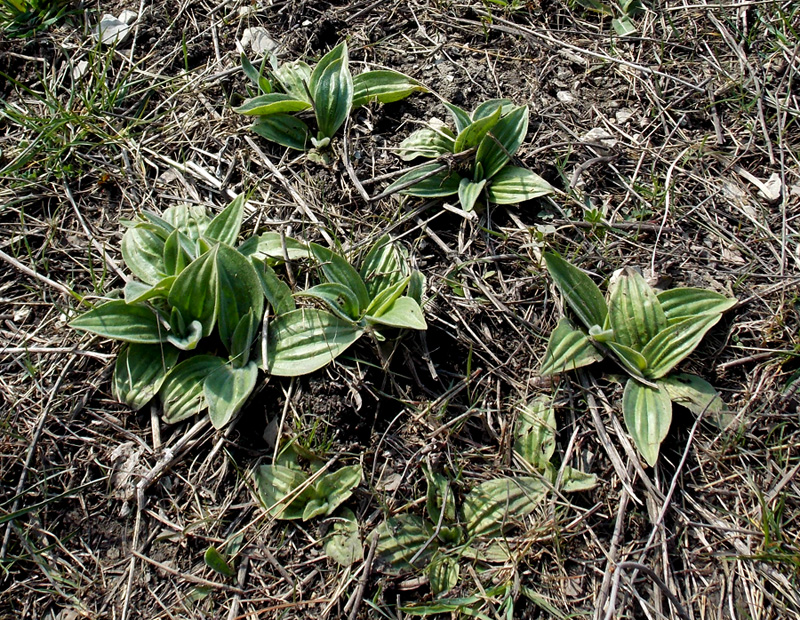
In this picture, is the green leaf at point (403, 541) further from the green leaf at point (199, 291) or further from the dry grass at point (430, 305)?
the green leaf at point (199, 291)

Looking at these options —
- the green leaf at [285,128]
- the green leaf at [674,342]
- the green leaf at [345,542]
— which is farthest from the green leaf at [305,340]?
the green leaf at [674,342]

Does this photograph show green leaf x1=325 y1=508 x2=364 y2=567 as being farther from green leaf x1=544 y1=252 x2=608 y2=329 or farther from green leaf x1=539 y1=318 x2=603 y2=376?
green leaf x1=544 y1=252 x2=608 y2=329

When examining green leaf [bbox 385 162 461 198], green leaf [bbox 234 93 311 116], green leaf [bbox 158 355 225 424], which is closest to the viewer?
green leaf [bbox 158 355 225 424]

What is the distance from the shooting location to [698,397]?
207cm

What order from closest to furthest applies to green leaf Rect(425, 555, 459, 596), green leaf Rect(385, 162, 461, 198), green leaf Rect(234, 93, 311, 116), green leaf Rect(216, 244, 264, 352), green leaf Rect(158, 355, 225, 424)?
green leaf Rect(425, 555, 459, 596) → green leaf Rect(158, 355, 225, 424) → green leaf Rect(216, 244, 264, 352) → green leaf Rect(385, 162, 461, 198) → green leaf Rect(234, 93, 311, 116)

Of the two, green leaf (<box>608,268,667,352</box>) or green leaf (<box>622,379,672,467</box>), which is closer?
green leaf (<box>622,379,672,467</box>)

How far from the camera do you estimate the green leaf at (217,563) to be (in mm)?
1859

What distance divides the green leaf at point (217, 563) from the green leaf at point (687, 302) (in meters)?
1.63

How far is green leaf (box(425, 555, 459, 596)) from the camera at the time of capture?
1854mm

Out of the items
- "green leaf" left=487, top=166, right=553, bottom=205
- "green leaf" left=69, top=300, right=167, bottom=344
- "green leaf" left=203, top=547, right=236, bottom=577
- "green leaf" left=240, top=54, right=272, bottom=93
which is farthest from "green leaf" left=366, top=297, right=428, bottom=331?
"green leaf" left=240, top=54, right=272, bottom=93

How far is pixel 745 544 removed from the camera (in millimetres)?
1875

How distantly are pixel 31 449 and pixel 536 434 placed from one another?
5.32 ft

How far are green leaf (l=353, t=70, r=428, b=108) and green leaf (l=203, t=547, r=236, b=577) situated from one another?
1781mm

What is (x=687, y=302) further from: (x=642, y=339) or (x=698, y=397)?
(x=698, y=397)
